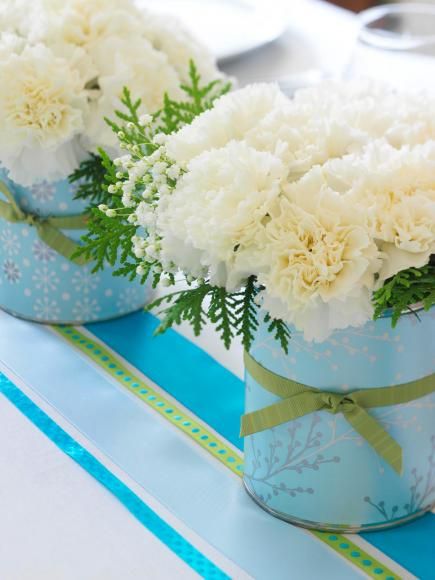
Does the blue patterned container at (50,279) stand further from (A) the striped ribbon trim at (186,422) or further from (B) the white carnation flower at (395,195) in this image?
(B) the white carnation flower at (395,195)

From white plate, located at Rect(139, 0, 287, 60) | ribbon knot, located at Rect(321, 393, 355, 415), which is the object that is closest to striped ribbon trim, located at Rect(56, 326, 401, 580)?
ribbon knot, located at Rect(321, 393, 355, 415)

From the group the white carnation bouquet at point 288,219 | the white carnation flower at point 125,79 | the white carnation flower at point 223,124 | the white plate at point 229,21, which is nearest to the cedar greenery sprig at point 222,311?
the white carnation bouquet at point 288,219

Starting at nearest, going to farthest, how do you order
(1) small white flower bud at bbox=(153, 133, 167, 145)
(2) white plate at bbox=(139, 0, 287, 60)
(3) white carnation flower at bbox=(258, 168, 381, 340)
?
(3) white carnation flower at bbox=(258, 168, 381, 340) → (1) small white flower bud at bbox=(153, 133, 167, 145) → (2) white plate at bbox=(139, 0, 287, 60)

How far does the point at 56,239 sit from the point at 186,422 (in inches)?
9.6

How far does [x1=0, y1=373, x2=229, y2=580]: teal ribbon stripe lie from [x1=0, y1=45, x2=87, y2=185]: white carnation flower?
9.3 inches

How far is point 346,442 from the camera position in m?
0.75

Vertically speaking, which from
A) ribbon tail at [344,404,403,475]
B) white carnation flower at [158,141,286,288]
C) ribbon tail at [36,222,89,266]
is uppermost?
white carnation flower at [158,141,286,288]

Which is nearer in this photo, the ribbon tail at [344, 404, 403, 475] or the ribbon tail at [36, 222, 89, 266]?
the ribbon tail at [344, 404, 403, 475]

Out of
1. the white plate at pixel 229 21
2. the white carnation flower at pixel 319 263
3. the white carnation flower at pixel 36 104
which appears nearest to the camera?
the white carnation flower at pixel 319 263

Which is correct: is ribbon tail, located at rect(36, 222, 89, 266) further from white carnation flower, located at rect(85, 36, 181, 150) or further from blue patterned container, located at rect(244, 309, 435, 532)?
blue patterned container, located at rect(244, 309, 435, 532)

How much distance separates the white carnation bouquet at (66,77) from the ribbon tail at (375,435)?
0.37m

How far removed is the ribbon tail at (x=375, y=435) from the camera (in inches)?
28.9

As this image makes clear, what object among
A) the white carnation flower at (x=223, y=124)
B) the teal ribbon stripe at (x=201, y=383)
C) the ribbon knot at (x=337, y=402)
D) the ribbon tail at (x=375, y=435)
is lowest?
the teal ribbon stripe at (x=201, y=383)

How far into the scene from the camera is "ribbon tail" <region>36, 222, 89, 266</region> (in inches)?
39.6
